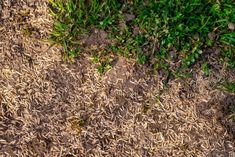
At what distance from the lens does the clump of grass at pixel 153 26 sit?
3084 millimetres

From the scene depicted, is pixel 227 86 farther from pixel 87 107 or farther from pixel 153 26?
pixel 87 107

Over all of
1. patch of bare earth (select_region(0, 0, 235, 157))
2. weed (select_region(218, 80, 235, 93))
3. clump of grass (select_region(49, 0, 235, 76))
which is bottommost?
patch of bare earth (select_region(0, 0, 235, 157))

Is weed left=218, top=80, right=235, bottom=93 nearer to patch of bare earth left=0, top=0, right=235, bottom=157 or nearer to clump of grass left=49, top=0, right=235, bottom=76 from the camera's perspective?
patch of bare earth left=0, top=0, right=235, bottom=157

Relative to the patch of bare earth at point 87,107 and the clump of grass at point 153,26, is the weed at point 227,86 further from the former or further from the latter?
the clump of grass at point 153,26

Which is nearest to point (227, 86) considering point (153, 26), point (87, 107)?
point (153, 26)

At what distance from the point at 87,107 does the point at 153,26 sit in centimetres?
77

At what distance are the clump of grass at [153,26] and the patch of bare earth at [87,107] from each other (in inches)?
4.1

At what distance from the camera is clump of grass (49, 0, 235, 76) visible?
10.1 feet

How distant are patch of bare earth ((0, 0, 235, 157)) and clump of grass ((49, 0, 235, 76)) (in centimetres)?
10

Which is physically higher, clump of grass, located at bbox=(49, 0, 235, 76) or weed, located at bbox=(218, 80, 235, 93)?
clump of grass, located at bbox=(49, 0, 235, 76)

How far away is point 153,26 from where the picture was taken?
310 centimetres

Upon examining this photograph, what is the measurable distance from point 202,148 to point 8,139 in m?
1.43

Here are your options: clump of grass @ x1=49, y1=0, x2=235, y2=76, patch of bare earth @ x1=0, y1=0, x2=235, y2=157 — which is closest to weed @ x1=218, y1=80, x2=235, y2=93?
patch of bare earth @ x1=0, y1=0, x2=235, y2=157

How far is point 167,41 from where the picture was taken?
3104mm
